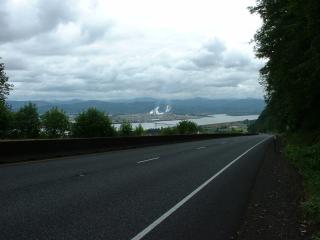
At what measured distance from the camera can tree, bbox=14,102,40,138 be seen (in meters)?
132

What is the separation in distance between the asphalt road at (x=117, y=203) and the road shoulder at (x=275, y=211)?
25 cm

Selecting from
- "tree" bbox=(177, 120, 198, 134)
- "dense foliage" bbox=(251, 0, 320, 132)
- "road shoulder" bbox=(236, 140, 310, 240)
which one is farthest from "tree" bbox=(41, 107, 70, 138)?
"road shoulder" bbox=(236, 140, 310, 240)

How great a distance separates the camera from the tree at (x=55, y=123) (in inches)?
6014

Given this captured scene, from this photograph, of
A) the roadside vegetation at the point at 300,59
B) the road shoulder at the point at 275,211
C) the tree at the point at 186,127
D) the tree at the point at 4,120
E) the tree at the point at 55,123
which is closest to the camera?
the road shoulder at the point at 275,211

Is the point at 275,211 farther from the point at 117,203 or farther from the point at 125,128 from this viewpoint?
the point at 125,128

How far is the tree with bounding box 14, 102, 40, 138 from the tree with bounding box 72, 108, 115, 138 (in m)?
10.9

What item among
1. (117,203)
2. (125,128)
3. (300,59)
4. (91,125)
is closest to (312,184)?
(117,203)

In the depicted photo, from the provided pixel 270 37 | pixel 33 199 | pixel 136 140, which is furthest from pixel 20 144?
pixel 136 140

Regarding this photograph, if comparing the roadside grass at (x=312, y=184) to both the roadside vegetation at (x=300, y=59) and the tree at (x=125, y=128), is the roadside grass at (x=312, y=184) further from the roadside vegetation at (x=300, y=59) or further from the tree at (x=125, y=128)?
the tree at (x=125, y=128)

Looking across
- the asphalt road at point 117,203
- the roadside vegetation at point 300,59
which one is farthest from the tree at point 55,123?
the asphalt road at point 117,203

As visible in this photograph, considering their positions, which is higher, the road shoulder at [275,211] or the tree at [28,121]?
the tree at [28,121]

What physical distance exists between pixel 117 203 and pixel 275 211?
3171mm

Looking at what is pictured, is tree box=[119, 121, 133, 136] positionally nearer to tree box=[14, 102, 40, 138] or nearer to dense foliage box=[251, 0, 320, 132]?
tree box=[14, 102, 40, 138]

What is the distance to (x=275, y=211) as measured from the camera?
983cm
